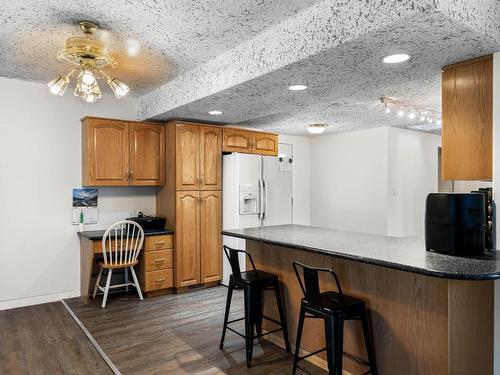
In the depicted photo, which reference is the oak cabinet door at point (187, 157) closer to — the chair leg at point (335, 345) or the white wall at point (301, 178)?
the white wall at point (301, 178)

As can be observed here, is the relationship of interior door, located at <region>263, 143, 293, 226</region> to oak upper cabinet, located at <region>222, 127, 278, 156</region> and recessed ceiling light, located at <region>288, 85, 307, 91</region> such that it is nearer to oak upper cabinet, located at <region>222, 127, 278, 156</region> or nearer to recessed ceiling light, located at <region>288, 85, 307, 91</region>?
oak upper cabinet, located at <region>222, 127, 278, 156</region>

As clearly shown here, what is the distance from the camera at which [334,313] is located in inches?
86.2

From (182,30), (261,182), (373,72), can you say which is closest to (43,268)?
(261,182)

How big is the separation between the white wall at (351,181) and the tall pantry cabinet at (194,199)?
8.44 feet

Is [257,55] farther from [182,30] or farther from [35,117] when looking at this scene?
[35,117]

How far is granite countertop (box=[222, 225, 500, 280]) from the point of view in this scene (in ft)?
5.99

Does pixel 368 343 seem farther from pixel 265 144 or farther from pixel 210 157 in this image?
pixel 265 144

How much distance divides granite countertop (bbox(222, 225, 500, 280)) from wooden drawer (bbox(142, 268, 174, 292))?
66.7 inches

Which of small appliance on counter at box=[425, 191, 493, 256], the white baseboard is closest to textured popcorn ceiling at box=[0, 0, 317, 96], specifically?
small appliance on counter at box=[425, 191, 493, 256]

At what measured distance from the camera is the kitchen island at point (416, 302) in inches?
78.7

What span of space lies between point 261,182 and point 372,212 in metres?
2.21

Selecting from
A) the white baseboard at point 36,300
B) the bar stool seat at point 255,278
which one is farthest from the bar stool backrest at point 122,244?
the bar stool seat at point 255,278

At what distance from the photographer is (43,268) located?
4180 mm

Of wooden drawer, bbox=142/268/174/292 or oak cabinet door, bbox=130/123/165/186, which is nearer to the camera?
wooden drawer, bbox=142/268/174/292
